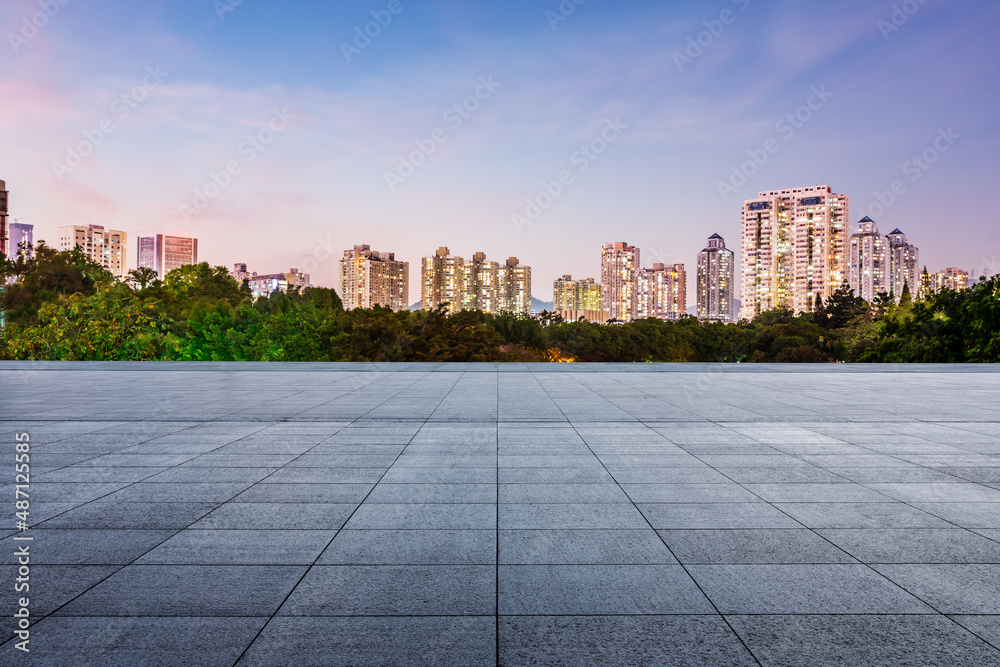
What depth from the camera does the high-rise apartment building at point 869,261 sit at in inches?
5920

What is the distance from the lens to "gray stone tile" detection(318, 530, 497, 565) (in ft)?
10.9

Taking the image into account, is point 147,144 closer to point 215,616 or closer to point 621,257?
point 215,616

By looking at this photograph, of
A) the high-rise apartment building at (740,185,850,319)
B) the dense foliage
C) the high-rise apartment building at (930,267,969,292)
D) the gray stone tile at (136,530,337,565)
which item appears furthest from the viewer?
the high-rise apartment building at (740,185,850,319)

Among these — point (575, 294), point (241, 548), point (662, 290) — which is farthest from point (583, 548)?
point (662, 290)

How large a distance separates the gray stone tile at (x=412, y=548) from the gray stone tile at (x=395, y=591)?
9cm

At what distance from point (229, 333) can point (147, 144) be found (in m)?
9.42

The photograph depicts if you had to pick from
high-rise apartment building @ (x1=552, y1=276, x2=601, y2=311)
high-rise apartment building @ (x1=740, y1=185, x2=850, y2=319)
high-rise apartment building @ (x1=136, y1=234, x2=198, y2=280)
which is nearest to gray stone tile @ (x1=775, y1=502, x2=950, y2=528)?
high-rise apartment building @ (x1=136, y1=234, x2=198, y2=280)

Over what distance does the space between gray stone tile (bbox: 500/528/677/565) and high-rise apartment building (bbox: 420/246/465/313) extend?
115371mm

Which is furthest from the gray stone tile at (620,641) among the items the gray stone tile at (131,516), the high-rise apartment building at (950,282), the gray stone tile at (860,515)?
the high-rise apartment building at (950,282)

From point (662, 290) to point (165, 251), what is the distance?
5811 inches

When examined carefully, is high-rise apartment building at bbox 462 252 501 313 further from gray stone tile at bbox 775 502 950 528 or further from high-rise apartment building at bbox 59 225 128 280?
high-rise apartment building at bbox 59 225 128 280

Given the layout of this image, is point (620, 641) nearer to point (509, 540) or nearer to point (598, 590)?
point (598, 590)

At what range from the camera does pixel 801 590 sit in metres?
2.96

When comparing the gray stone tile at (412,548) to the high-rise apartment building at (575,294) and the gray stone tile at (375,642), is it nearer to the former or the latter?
the gray stone tile at (375,642)
